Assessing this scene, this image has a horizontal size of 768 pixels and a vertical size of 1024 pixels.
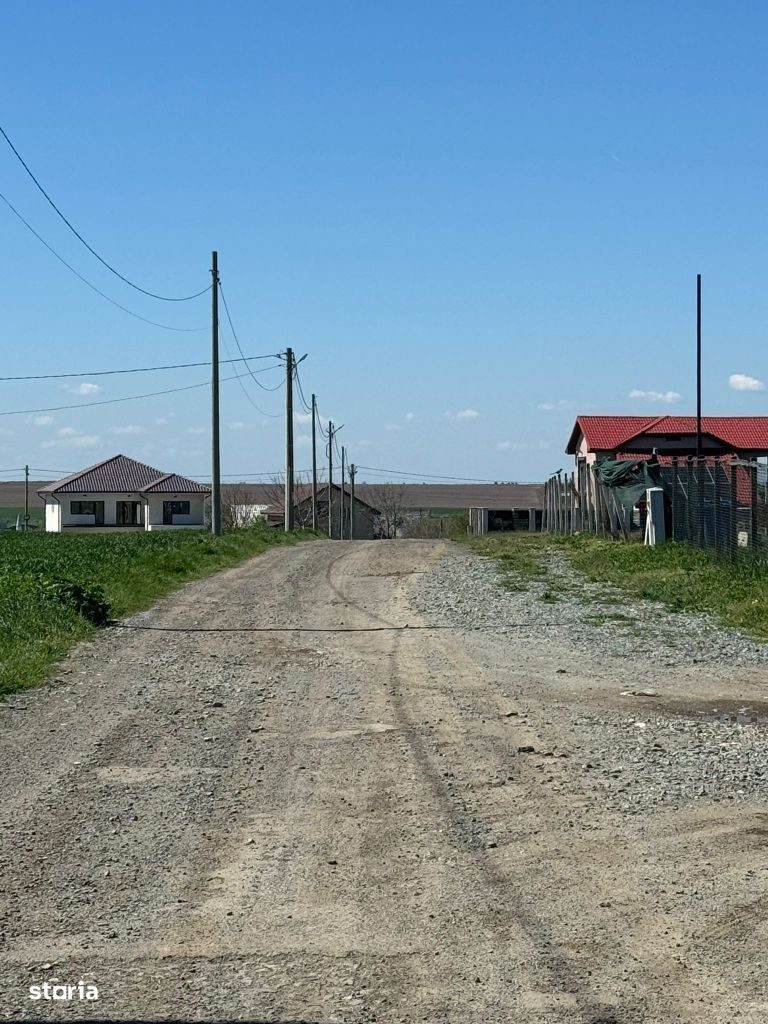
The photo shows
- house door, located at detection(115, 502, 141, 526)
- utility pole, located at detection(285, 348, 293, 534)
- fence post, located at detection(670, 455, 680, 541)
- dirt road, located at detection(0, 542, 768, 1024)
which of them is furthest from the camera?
house door, located at detection(115, 502, 141, 526)

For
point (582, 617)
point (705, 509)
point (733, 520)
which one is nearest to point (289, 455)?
point (705, 509)

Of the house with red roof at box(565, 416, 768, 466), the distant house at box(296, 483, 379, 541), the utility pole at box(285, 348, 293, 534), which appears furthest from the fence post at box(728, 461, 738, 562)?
the distant house at box(296, 483, 379, 541)

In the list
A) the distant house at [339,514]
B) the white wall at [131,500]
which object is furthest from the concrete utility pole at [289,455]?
the white wall at [131,500]

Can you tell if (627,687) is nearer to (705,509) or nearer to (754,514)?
(754,514)

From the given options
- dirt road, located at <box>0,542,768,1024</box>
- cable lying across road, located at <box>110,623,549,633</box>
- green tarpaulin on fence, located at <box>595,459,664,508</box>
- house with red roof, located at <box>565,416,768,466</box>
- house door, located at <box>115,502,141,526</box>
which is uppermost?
house with red roof, located at <box>565,416,768,466</box>

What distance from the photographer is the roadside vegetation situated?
637 inches

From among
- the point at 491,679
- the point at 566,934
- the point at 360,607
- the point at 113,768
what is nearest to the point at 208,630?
the point at 360,607

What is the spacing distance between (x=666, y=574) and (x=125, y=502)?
257ft

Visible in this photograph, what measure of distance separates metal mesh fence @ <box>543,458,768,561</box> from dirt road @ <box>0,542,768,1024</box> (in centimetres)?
981

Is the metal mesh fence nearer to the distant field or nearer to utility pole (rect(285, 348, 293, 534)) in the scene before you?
utility pole (rect(285, 348, 293, 534))

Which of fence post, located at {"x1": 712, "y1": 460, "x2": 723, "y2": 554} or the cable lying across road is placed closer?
the cable lying across road

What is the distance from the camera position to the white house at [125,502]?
3669 inches

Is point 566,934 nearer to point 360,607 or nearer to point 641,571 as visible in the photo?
point 360,607

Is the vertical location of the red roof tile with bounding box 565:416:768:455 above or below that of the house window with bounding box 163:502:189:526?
above
